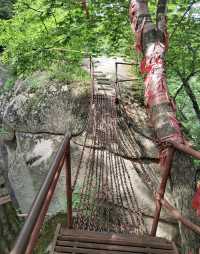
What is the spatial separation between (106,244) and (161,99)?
1794 mm

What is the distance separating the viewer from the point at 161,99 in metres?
3.70

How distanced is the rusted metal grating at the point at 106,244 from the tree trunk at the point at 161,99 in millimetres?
567

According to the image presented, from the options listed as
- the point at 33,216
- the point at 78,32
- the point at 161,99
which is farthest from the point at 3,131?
the point at 33,216

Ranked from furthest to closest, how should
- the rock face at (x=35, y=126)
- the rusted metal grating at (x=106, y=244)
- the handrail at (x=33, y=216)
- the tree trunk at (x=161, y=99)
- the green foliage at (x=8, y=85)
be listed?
the green foliage at (x=8, y=85)
the rock face at (x=35, y=126)
the tree trunk at (x=161, y=99)
the rusted metal grating at (x=106, y=244)
the handrail at (x=33, y=216)

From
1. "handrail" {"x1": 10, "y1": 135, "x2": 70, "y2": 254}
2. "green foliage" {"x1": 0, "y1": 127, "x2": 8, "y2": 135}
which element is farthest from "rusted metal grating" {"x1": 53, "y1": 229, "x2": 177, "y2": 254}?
"green foliage" {"x1": 0, "y1": 127, "x2": 8, "y2": 135}

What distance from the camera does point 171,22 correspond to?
6477 millimetres

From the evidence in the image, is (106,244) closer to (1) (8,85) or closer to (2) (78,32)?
(2) (78,32)

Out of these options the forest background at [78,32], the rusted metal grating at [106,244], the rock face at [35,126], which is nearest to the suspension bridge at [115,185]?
the rusted metal grating at [106,244]

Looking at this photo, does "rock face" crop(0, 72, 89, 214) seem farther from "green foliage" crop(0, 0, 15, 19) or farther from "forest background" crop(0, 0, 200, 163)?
"green foliage" crop(0, 0, 15, 19)

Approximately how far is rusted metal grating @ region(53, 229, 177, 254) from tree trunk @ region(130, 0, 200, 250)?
0.57 m

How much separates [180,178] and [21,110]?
5.63 meters

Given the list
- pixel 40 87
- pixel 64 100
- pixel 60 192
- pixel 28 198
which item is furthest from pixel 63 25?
pixel 28 198

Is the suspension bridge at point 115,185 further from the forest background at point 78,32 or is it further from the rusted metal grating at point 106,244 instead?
the forest background at point 78,32

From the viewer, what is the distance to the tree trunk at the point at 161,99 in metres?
3.18
